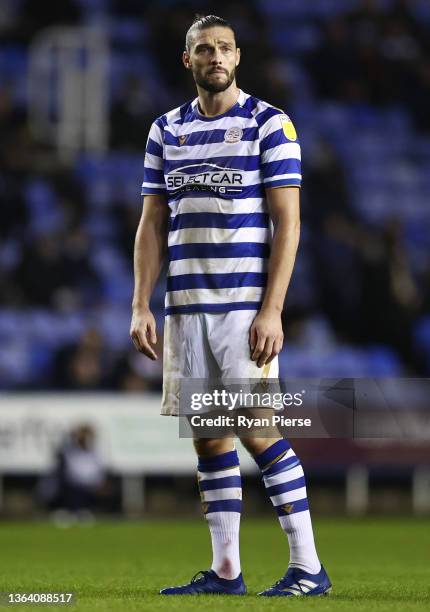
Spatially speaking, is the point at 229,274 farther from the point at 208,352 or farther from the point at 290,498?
the point at 290,498

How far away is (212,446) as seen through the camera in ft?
17.8

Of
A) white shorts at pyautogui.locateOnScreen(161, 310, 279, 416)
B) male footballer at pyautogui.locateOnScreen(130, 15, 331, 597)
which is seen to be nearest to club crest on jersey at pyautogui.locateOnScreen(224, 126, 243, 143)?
male footballer at pyautogui.locateOnScreen(130, 15, 331, 597)

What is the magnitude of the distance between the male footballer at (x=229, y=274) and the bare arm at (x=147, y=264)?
0.03 ft

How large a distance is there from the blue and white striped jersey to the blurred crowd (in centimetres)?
944

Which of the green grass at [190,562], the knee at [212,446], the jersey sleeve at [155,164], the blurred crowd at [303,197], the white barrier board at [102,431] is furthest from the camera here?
the blurred crowd at [303,197]

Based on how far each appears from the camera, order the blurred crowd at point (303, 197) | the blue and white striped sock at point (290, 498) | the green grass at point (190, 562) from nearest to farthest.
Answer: the green grass at point (190, 562) → the blue and white striped sock at point (290, 498) → the blurred crowd at point (303, 197)

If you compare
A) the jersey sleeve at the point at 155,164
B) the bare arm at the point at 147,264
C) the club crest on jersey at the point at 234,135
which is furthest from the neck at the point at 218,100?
the bare arm at the point at 147,264

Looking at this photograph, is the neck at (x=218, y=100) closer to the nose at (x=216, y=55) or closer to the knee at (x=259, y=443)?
the nose at (x=216, y=55)

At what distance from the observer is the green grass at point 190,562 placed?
5.04m

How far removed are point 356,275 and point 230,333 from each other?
11097 millimetres

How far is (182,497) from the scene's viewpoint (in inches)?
610

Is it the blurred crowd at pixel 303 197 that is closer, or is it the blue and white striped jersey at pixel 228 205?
the blue and white striped jersey at pixel 228 205

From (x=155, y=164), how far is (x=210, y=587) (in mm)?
1639

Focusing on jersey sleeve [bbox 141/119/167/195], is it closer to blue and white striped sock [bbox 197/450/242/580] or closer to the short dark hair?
the short dark hair
